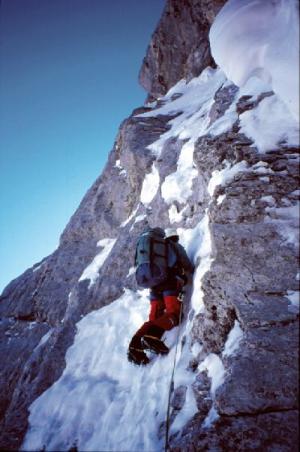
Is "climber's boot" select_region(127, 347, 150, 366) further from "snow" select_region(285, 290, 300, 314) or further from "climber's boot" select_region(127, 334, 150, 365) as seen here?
"snow" select_region(285, 290, 300, 314)

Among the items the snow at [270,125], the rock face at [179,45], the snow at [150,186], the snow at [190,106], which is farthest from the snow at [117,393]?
the rock face at [179,45]

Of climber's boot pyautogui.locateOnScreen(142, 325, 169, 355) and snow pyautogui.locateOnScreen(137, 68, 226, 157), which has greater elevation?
snow pyautogui.locateOnScreen(137, 68, 226, 157)

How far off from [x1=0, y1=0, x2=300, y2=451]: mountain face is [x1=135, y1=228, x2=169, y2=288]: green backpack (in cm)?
68

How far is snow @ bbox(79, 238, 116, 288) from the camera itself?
10211 mm

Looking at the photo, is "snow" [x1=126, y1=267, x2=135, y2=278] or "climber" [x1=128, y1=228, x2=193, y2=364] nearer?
"climber" [x1=128, y1=228, x2=193, y2=364]

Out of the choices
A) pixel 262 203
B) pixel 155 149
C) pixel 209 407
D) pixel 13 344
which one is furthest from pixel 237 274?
pixel 13 344

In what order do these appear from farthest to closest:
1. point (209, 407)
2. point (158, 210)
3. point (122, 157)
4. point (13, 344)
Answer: point (122, 157) → point (13, 344) → point (158, 210) → point (209, 407)

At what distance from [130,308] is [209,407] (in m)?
4.13

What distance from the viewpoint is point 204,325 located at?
177 inches

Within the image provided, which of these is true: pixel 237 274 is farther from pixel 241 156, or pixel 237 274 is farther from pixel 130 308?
pixel 130 308

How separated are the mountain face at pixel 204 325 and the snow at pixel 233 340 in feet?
0.06

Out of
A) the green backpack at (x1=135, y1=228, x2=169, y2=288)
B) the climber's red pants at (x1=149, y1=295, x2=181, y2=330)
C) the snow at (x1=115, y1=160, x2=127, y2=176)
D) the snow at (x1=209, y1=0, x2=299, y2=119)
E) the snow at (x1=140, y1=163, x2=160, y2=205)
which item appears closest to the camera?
the snow at (x1=209, y1=0, x2=299, y2=119)

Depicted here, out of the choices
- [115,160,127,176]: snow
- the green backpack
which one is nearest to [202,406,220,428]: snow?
the green backpack

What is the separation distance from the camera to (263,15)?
4.96 m
